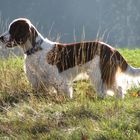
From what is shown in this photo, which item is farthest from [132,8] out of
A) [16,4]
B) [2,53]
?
[2,53]

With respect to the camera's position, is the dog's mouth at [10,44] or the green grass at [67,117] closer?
the green grass at [67,117]

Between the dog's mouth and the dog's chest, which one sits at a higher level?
the dog's mouth

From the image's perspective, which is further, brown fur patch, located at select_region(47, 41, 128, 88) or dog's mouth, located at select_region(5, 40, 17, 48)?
dog's mouth, located at select_region(5, 40, 17, 48)

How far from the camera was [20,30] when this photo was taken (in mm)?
8922

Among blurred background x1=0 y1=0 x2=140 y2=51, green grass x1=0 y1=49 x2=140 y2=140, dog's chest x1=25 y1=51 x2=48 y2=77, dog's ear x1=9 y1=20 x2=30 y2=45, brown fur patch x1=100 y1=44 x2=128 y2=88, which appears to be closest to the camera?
green grass x1=0 y1=49 x2=140 y2=140

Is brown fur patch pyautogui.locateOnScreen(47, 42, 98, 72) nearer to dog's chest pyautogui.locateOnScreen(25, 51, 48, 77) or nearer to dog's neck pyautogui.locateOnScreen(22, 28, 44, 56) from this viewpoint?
dog's chest pyautogui.locateOnScreen(25, 51, 48, 77)

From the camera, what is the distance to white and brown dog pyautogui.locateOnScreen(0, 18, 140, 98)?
869 cm

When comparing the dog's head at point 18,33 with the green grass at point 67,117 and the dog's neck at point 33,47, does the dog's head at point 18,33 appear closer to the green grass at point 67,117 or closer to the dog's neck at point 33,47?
the dog's neck at point 33,47

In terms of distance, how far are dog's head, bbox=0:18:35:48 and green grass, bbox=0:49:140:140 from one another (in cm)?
83

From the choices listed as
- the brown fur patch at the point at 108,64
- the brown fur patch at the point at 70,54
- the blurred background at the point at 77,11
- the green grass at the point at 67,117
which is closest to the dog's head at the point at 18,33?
the brown fur patch at the point at 70,54

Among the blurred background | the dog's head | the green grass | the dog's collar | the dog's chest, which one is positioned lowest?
the blurred background

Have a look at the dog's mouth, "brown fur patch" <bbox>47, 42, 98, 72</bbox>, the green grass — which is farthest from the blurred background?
the green grass

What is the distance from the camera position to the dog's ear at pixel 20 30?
8.91m

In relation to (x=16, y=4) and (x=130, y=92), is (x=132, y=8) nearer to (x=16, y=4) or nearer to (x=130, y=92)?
(x=16, y=4)
